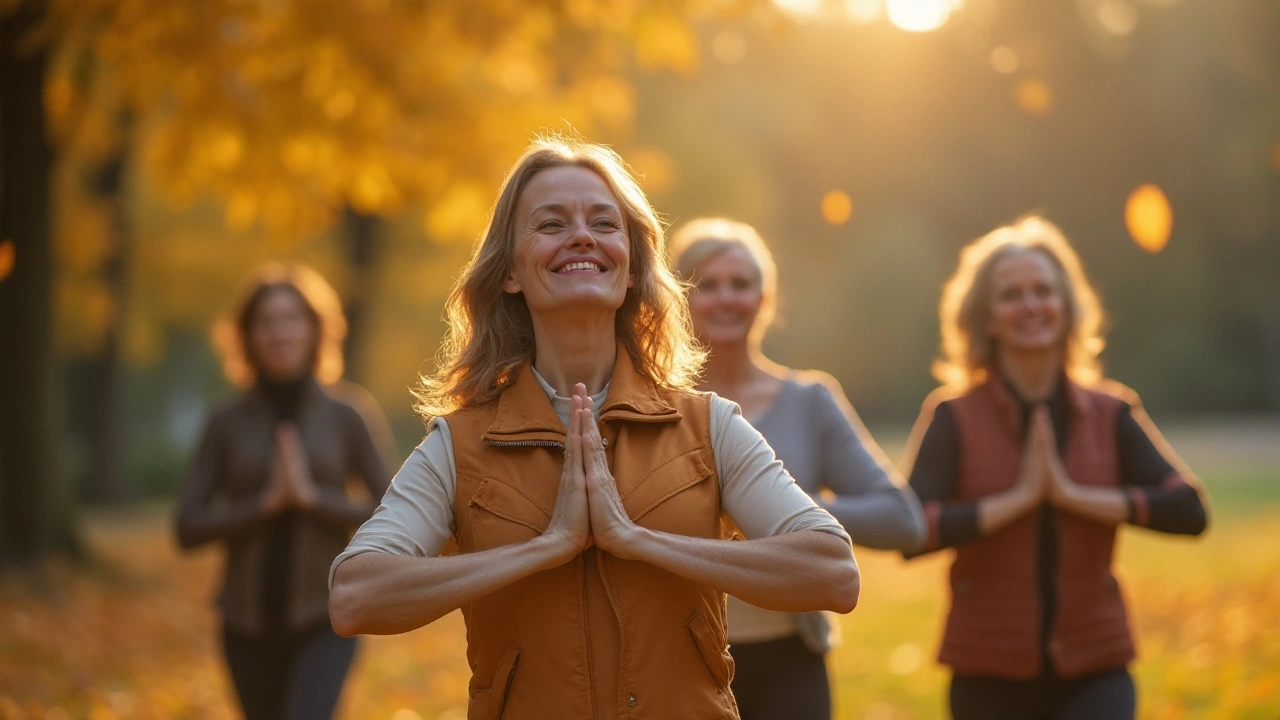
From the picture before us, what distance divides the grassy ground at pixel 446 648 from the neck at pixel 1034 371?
3508mm

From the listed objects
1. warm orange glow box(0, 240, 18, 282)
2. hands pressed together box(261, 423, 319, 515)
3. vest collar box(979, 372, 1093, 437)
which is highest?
warm orange glow box(0, 240, 18, 282)

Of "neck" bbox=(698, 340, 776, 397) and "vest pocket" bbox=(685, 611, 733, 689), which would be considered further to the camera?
"neck" bbox=(698, 340, 776, 397)

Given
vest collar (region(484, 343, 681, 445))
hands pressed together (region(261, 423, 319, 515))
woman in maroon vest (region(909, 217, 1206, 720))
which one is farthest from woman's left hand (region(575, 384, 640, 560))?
hands pressed together (region(261, 423, 319, 515))

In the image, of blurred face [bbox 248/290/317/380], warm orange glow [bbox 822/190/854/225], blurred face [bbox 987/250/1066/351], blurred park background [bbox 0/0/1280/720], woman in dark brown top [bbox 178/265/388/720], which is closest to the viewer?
blurred face [bbox 987/250/1066/351]

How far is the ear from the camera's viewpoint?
345cm

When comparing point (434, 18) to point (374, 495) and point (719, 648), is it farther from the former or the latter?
point (719, 648)

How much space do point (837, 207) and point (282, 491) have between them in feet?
112

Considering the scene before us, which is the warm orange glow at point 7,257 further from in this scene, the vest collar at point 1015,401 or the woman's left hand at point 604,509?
the woman's left hand at point 604,509

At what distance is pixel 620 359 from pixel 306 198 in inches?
339

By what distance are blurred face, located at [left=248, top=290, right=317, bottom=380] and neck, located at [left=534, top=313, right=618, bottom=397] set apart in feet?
10.5

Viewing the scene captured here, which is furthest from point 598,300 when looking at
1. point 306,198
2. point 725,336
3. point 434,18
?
point 306,198

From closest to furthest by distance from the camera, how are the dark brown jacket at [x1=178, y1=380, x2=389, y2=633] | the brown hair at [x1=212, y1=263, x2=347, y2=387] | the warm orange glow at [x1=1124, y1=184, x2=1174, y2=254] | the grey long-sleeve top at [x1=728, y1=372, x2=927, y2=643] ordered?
the grey long-sleeve top at [x1=728, y1=372, x2=927, y2=643] < the dark brown jacket at [x1=178, y1=380, x2=389, y2=633] < the brown hair at [x1=212, y1=263, x2=347, y2=387] < the warm orange glow at [x1=1124, y1=184, x2=1174, y2=254]

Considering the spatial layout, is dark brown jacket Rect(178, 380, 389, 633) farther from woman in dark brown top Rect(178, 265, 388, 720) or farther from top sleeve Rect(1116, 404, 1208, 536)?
top sleeve Rect(1116, 404, 1208, 536)

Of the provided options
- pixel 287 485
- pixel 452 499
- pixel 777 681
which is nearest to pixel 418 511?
pixel 452 499
